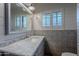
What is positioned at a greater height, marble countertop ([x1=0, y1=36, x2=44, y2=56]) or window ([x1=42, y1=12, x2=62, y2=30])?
window ([x1=42, y1=12, x2=62, y2=30])

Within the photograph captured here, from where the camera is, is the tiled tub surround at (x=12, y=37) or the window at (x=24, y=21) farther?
the window at (x=24, y=21)

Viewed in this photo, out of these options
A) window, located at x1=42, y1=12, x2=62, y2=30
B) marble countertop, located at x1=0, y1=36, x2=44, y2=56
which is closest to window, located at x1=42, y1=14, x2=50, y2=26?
window, located at x1=42, y1=12, x2=62, y2=30

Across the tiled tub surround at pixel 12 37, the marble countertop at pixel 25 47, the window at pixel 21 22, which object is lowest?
the marble countertop at pixel 25 47

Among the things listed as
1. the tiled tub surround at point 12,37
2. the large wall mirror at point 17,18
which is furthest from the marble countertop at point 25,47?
the large wall mirror at point 17,18

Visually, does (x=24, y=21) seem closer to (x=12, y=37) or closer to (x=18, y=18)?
(x=18, y=18)

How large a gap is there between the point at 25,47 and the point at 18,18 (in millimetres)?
329

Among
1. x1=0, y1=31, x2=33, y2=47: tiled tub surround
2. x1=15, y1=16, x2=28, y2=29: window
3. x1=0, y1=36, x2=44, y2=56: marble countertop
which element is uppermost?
x1=15, y1=16, x2=28, y2=29: window

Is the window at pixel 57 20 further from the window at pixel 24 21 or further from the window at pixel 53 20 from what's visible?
the window at pixel 24 21

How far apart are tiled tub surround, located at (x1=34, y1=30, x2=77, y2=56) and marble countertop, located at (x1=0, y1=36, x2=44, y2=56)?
3.0 inches

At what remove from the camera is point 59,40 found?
1.34 m

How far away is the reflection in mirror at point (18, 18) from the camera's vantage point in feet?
4.32

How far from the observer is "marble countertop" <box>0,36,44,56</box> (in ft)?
4.17

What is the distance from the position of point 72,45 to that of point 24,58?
0.53 meters

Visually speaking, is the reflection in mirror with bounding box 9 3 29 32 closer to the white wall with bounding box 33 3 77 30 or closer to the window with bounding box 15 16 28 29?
the window with bounding box 15 16 28 29
